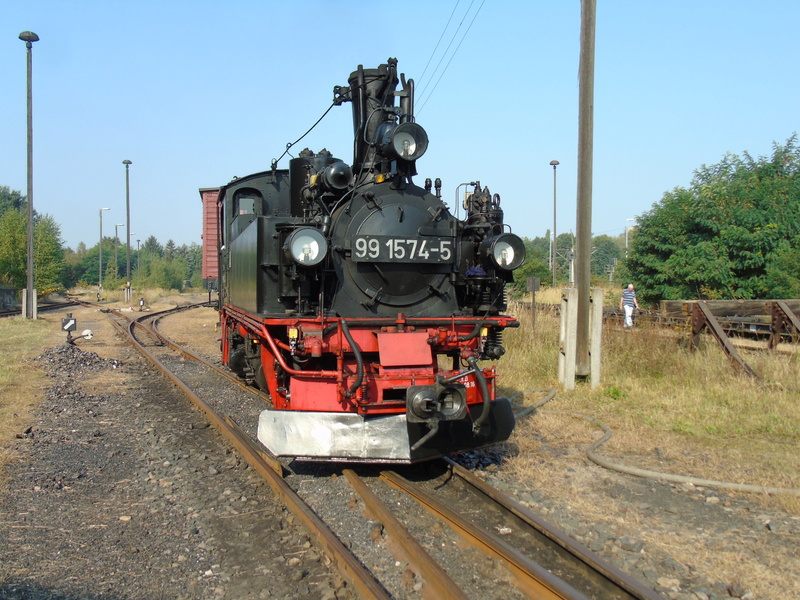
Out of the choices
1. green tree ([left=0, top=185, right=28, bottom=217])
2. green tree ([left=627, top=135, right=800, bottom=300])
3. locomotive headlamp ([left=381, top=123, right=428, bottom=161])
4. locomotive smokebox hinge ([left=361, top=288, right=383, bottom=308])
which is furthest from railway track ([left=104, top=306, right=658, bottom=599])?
green tree ([left=0, top=185, right=28, bottom=217])

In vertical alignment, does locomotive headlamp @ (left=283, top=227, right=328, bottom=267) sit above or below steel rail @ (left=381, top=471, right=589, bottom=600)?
A: above

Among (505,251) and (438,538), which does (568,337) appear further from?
(438,538)

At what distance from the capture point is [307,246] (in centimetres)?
536

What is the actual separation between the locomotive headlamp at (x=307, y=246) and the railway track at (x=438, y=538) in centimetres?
170

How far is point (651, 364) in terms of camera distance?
30.9ft

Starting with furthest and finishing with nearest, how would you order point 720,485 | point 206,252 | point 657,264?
1. point 657,264
2. point 206,252
3. point 720,485

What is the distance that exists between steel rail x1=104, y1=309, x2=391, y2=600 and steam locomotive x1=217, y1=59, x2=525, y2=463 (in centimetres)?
35

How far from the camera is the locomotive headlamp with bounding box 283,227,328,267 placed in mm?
5320

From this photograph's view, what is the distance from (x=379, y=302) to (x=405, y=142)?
1.46 meters

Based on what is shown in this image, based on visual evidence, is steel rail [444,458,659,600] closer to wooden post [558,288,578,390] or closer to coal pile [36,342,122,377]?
wooden post [558,288,578,390]

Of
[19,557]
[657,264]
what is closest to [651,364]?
[19,557]

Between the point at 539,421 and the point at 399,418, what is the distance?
8.43 ft

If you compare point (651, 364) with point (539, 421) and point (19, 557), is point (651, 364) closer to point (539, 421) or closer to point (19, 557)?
point (539, 421)

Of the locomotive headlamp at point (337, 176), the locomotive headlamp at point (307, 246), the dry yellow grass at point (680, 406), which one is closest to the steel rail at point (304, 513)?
the locomotive headlamp at point (307, 246)
